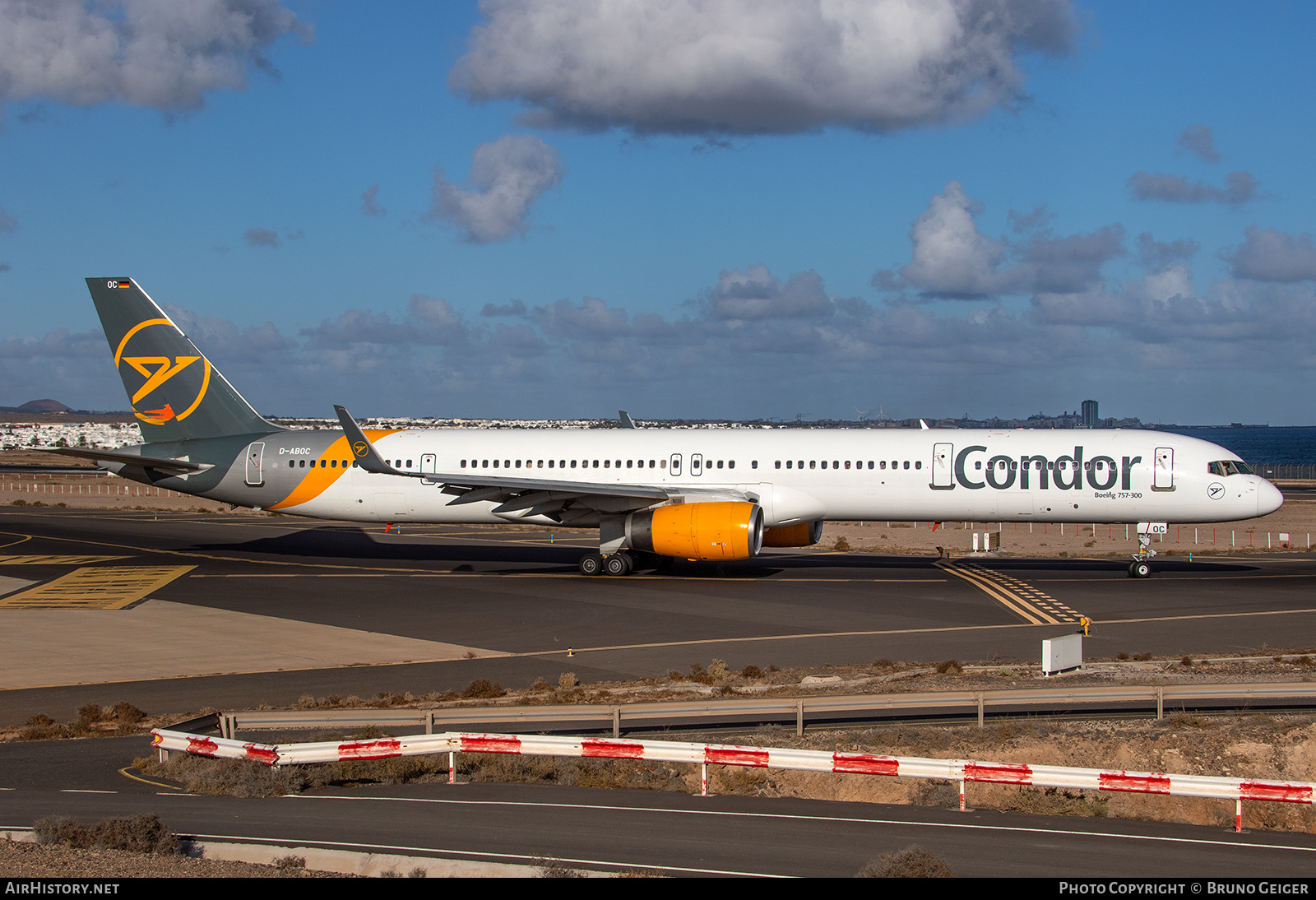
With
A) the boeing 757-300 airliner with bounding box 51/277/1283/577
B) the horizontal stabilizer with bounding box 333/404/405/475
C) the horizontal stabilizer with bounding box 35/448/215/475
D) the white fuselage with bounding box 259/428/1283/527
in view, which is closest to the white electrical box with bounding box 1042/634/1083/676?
the boeing 757-300 airliner with bounding box 51/277/1283/577

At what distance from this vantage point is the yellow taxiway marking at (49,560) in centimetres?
3922

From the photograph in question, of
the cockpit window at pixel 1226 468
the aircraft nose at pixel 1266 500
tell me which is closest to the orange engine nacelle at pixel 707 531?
the cockpit window at pixel 1226 468

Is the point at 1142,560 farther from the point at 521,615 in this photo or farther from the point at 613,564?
the point at 521,615

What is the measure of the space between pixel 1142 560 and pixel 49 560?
1527 inches

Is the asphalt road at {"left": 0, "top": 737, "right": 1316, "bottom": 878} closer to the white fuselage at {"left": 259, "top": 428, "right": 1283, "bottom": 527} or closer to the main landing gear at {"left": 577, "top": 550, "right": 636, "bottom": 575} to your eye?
the white fuselage at {"left": 259, "top": 428, "right": 1283, "bottom": 527}

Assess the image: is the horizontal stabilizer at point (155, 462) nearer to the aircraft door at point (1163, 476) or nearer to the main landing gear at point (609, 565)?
the main landing gear at point (609, 565)

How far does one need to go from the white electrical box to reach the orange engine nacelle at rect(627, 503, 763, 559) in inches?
499

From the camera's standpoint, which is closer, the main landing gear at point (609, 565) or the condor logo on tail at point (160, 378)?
the main landing gear at point (609, 565)

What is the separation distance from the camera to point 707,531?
32.6 m

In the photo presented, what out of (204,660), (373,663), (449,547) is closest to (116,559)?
(449,547)

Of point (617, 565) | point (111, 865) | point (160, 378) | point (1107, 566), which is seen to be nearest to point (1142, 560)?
point (1107, 566)

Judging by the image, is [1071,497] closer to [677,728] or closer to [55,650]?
[677,728]

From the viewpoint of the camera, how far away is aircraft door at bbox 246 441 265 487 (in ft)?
126

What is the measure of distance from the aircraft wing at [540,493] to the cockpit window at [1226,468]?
1465 cm
